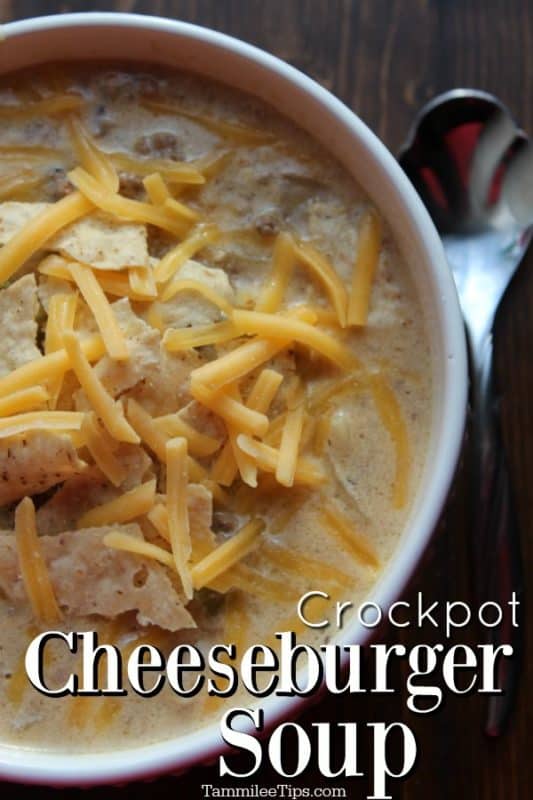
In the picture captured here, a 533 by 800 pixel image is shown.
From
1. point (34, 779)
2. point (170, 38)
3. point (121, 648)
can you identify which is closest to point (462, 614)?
point (121, 648)

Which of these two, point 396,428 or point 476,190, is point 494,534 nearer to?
point 396,428

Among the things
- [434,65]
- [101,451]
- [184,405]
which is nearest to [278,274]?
[184,405]

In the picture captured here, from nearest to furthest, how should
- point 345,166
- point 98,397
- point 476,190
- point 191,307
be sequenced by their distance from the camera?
point 98,397 < point 191,307 < point 345,166 < point 476,190

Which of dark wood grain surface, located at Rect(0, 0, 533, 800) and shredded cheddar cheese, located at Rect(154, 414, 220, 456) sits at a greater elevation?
dark wood grain surface, located at Rect(0, 0, 533, 800)

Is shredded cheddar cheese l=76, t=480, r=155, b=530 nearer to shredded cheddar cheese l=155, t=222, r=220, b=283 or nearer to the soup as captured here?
the soup

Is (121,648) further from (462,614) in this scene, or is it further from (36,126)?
(36,126)

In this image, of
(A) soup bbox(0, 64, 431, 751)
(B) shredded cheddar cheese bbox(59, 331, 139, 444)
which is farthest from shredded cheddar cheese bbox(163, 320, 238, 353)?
(B) shredded cheddar cheese bbox(59, 331, 139, 444)
